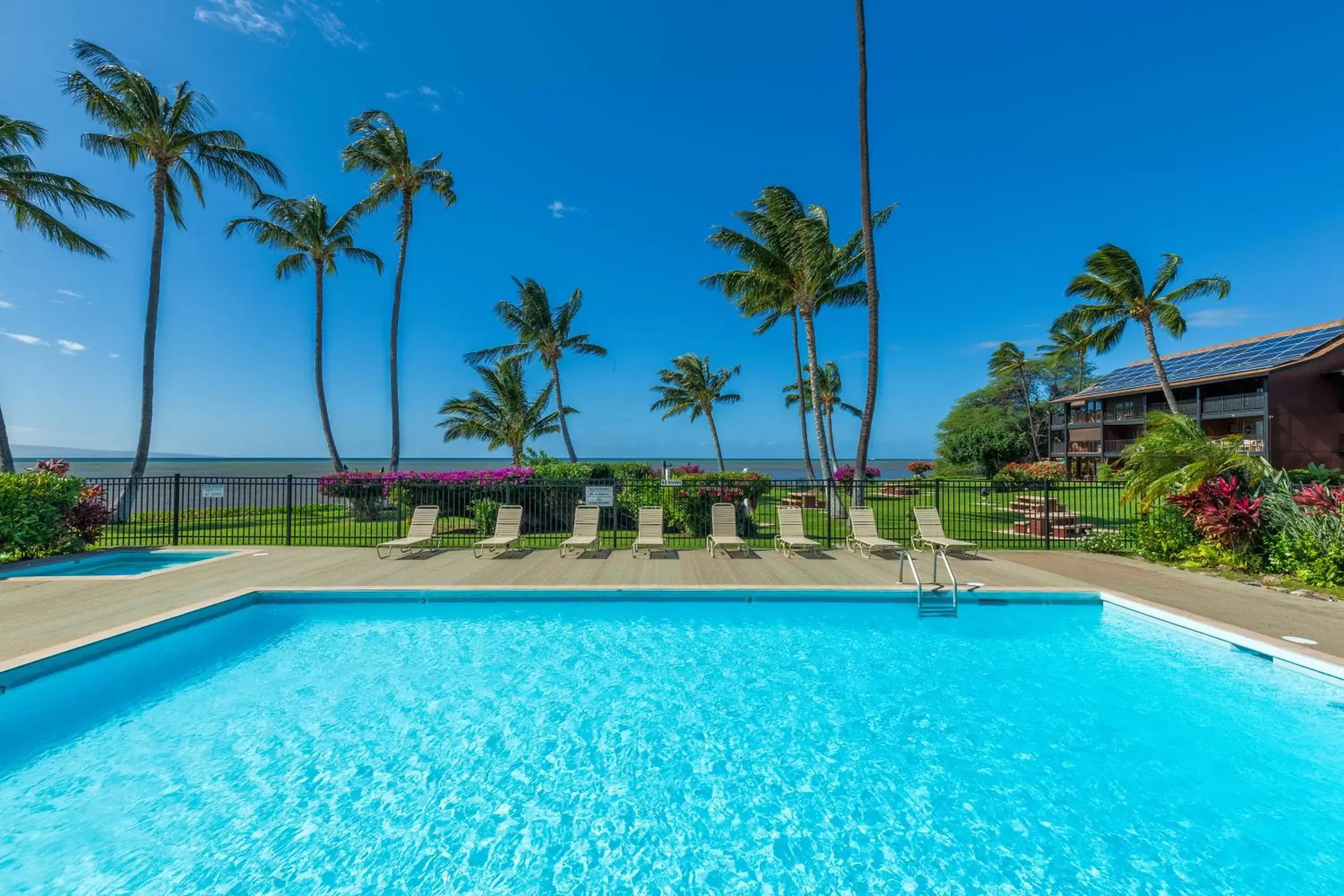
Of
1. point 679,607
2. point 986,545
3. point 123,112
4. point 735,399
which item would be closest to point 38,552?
point 679,607

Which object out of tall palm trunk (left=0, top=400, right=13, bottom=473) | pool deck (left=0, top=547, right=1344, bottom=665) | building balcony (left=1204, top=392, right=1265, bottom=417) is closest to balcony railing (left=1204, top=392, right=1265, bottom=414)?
building balcony (left=1204, top=392, right=1265, bottom=417)

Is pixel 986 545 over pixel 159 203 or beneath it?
beneath

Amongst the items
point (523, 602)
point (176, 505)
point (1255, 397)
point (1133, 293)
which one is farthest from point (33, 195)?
point (1255, 397)

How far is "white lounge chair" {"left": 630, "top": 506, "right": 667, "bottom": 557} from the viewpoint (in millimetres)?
9797

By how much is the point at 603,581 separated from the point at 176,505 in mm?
10425

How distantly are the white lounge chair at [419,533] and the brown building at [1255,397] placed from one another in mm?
30881

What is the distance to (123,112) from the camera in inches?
611

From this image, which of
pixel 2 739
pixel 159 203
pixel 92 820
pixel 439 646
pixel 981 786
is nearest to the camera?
pixel 92 820

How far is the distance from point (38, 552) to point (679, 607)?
11.5 meters

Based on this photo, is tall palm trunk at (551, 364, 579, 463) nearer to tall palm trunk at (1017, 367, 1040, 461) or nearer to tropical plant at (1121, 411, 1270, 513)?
tropical plant at (1121, 411, 1270, 513)

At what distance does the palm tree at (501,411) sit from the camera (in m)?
25.6

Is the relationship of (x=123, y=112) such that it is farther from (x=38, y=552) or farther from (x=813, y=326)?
(x=813, y=326)

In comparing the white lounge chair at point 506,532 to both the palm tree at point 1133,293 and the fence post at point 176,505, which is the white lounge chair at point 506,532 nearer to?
the fence post at point 176,505

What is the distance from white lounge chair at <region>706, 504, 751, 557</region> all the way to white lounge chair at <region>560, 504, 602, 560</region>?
2.29 metres
